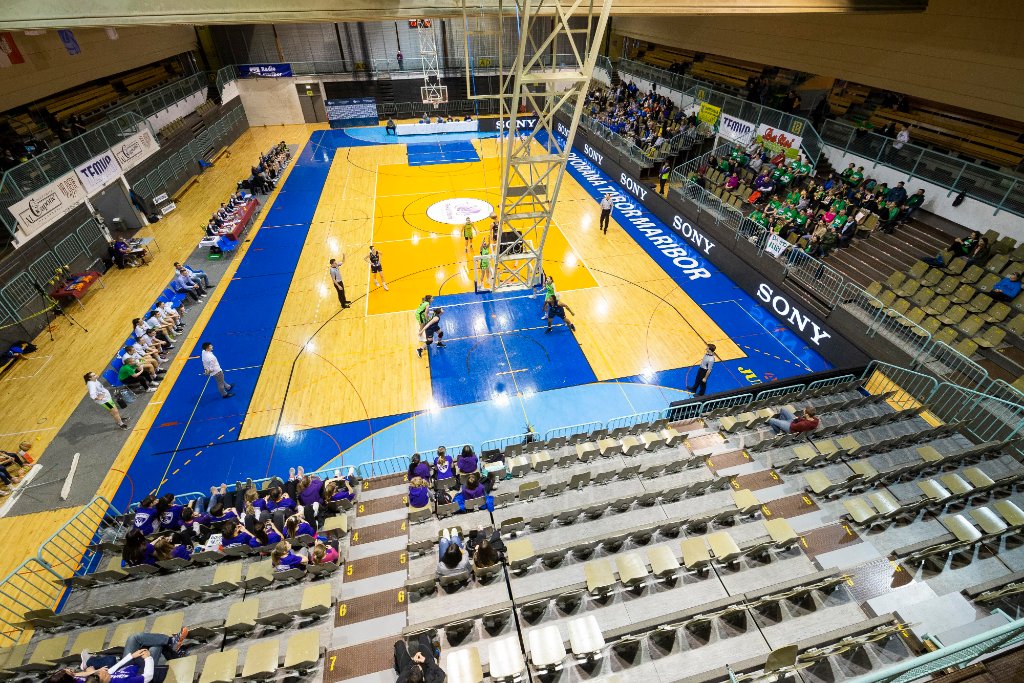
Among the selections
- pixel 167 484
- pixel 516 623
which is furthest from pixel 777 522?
pixel 167 484

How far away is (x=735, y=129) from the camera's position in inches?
830

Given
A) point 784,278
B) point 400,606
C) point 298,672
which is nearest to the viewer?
point 298,672

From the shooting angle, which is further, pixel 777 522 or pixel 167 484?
pixel 167 484

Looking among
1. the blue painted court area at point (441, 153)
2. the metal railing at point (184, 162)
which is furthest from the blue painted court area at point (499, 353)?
the metal railing at point (184, 162)

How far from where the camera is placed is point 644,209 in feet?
73.9

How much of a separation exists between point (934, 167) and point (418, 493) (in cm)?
1830

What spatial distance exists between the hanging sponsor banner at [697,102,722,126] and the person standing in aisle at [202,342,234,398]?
2343 centimetres

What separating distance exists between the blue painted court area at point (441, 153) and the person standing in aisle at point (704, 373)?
2159 centimetres

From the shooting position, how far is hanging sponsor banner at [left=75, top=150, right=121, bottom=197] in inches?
674

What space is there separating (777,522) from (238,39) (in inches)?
1750

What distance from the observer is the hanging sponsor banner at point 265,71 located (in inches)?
1291

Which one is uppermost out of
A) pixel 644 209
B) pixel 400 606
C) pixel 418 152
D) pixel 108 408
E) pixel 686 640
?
pixel 418 152

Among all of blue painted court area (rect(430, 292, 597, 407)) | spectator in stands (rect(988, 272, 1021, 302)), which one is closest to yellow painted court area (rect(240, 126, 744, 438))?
blue painted court area (rect(430, 292, 597, 407))

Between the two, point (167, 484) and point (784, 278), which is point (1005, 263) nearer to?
point (784, 278)
